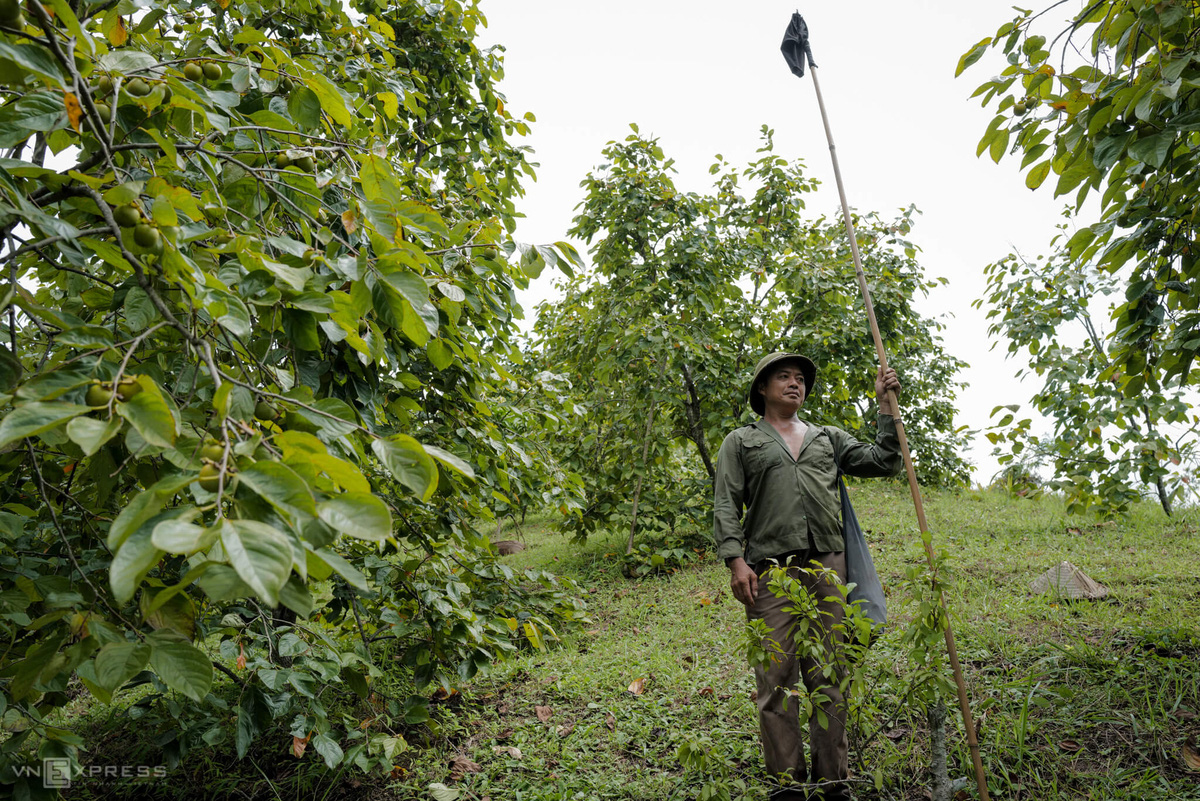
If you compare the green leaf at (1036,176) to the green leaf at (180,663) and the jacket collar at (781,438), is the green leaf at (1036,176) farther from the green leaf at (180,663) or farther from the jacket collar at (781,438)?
the green leaf at (180,663)

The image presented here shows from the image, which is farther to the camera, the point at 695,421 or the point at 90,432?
the point at 695,421

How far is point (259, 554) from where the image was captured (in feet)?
2.46

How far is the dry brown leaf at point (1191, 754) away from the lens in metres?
2.34

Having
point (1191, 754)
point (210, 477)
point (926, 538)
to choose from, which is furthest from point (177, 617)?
point (1191, 754)

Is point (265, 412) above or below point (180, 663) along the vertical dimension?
above

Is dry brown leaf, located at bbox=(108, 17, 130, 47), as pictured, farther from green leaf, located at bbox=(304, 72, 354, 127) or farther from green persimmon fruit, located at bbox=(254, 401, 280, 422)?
green persimmon fruit, located at bbox=(254, 401, 280, 422)

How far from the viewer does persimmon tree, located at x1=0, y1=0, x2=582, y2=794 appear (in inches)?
34.9

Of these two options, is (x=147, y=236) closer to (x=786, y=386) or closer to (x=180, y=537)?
(x=180, y=537)

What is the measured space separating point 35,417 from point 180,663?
1.53 feet

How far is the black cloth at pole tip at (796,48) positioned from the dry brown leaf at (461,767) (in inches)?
145

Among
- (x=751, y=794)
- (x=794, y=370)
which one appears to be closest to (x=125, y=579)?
(x=751, y=794)

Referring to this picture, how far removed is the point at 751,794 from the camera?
2.40m

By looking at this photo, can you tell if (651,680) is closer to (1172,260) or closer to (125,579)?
(1172,260)

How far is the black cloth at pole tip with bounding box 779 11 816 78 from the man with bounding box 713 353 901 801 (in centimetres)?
136
